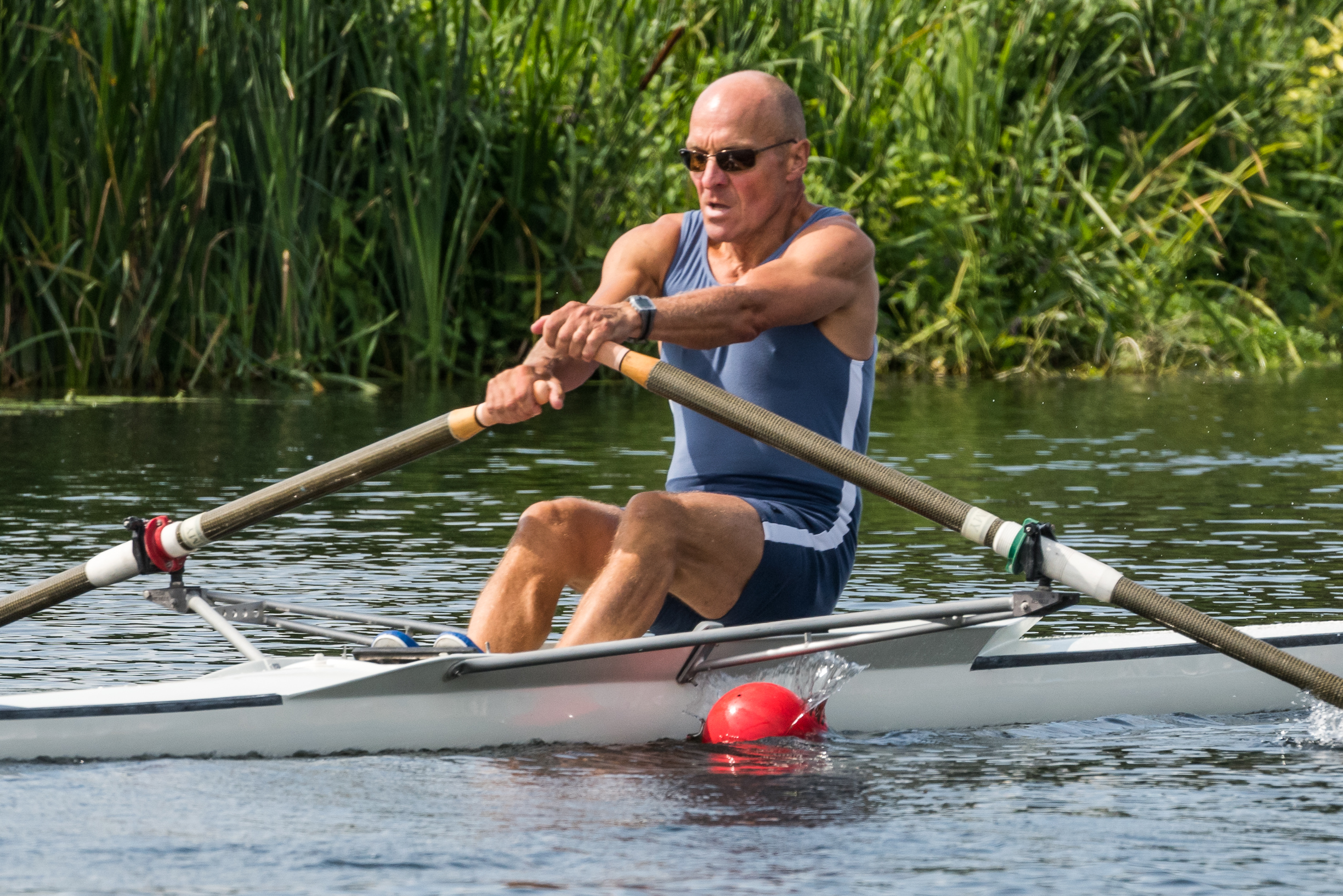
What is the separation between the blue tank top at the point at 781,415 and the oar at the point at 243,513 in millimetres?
562

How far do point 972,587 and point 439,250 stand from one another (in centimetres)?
774

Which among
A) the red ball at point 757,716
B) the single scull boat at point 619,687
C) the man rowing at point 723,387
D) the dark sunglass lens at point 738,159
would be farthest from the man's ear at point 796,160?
the red ball at point 757,716

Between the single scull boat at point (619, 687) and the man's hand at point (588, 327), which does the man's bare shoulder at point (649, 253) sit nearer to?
the man's hand at point (588, 327)

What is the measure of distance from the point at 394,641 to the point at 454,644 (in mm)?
189

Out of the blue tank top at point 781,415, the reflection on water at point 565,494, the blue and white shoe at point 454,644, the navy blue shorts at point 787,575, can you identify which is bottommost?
the reflection on water at point 565,494

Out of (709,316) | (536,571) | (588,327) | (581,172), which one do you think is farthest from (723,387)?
(581,172)

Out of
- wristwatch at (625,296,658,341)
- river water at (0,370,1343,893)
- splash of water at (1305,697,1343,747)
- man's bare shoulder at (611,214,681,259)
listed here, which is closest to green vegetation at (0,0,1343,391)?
river water at (0,370,1343,893)

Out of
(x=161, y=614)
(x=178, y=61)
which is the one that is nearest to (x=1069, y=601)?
(x=161, y=614)

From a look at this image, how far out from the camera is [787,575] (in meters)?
5.09

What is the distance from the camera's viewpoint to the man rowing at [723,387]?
4945 mm

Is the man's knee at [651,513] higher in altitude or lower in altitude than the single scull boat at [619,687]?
higher

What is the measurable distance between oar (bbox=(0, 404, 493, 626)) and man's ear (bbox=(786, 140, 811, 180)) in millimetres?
1017

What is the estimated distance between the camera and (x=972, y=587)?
7.16 meters

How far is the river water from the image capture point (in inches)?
151
